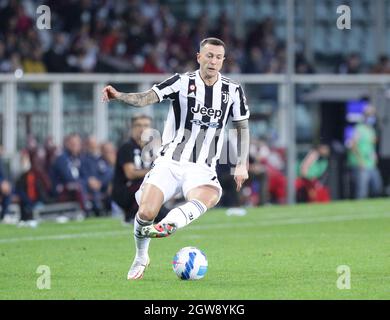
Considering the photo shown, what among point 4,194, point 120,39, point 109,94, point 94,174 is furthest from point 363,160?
point 109,94

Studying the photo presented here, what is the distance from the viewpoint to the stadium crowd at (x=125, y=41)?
2358 centimetres

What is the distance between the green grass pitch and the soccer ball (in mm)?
105

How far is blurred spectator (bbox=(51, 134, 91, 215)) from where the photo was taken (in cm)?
2106

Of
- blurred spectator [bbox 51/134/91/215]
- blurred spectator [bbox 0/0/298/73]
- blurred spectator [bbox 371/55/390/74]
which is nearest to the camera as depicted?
blurred spectator [bbox 51/134/91/215]

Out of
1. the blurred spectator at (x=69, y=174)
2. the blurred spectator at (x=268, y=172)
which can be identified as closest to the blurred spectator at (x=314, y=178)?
the blurred spectator at (x=268, y=172)

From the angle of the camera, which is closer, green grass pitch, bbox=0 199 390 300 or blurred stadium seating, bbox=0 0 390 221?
green grass pitch, bbox=0 199 390 300

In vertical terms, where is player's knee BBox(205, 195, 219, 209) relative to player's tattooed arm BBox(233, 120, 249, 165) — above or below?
below

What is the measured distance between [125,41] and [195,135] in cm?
1489

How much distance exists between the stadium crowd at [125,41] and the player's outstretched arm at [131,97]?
12446 mm

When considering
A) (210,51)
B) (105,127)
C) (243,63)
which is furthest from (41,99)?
(210,51)

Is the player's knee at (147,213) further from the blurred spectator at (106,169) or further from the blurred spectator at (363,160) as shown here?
the blurred spectator at (363,160)

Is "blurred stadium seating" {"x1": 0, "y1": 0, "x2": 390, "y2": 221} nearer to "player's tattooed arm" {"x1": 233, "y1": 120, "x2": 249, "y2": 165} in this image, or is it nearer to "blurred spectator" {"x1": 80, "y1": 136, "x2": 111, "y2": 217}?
"blurred spectator" {"x1": 80, "y1": 136, "x2": 111, "y2": 217}

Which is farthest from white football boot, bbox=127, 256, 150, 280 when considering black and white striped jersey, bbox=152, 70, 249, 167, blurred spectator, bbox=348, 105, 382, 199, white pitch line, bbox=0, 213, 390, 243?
blurred spectator, bbox=348, 105, 382, 199
